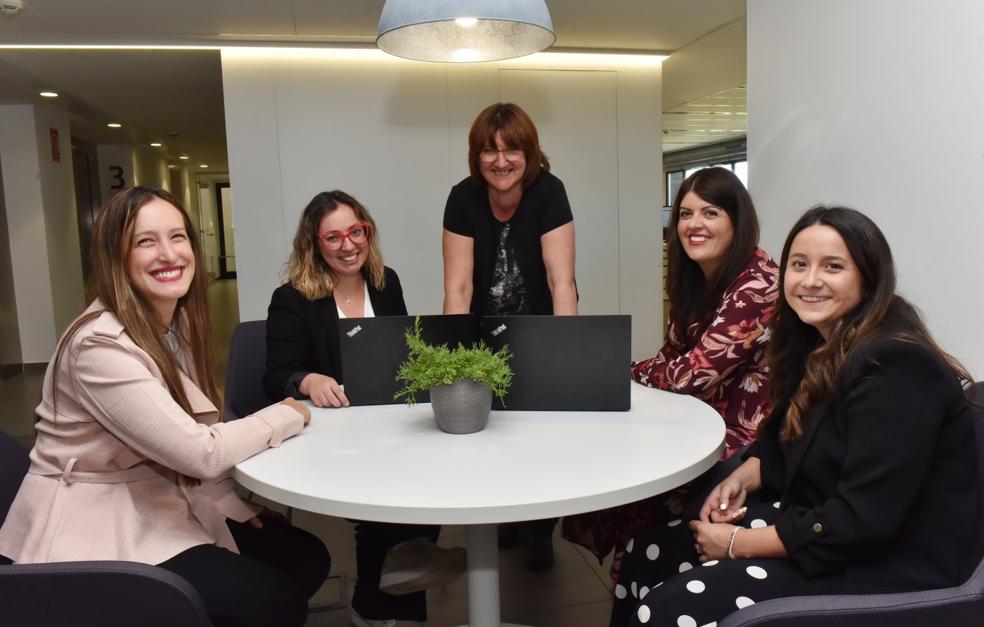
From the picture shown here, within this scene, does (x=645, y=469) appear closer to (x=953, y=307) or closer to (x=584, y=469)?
(x=584, y=469)

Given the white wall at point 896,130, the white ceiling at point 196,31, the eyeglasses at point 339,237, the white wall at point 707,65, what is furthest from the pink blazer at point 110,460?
the white wall at point 707,65

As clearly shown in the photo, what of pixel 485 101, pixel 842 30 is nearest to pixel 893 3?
pixel 842 30

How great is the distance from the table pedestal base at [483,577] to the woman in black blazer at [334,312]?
0.47 metres

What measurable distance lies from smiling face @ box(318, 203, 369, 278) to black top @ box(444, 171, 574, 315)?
46 centimetres

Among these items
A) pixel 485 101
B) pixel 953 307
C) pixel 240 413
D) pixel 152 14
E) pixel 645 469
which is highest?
pixel 152 14

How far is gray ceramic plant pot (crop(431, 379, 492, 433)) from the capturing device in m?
1.70

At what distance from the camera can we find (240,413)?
2.80 meters

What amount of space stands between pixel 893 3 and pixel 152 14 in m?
4.47

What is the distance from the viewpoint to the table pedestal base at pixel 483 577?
175 cm

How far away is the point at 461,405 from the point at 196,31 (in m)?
4.77

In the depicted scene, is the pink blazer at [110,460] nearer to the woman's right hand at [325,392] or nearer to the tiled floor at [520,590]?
the woman's right hand at [325,392]

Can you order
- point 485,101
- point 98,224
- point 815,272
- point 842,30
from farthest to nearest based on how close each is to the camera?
point 485,101 < point 842,30 < point 98,224 < point 815,272

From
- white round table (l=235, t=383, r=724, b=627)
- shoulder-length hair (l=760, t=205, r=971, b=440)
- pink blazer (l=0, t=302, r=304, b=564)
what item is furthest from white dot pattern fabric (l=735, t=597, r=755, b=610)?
pink blazer (l=0, t=302, r=304, b=564)

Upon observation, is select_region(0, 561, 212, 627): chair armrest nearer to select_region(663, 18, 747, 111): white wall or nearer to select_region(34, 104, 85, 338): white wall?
select_region(663, 18, 747, 111): white wall
